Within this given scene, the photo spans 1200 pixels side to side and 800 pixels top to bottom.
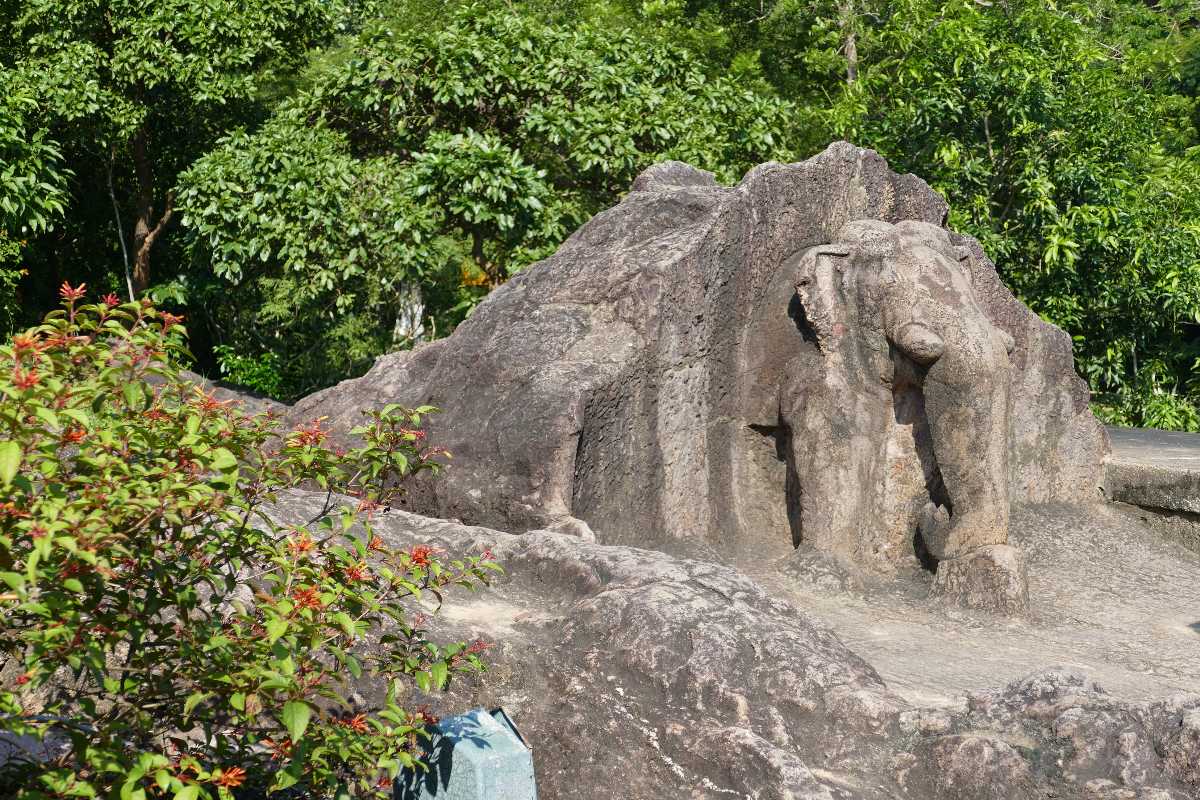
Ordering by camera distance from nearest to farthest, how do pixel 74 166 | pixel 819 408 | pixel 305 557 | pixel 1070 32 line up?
1. pixel 305 557
2. pixel 819 408
3. pixel 1070 32
4. pixel 74 166

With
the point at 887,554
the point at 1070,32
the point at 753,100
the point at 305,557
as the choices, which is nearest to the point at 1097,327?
the point at 1070,32

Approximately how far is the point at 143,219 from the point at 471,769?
40.6 feet

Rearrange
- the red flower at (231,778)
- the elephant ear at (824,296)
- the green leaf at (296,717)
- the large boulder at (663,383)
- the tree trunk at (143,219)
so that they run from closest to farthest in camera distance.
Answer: the green leaf at (296,717)
the red flower at (231,778)
the large boulder at (663,383)
the elephant ear at (824,296)
the tree trunk at (143,219)

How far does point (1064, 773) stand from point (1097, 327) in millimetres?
11194

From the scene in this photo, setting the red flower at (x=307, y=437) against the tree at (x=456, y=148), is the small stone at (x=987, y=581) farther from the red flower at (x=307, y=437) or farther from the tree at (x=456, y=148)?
the tree at (x=456, y=148)

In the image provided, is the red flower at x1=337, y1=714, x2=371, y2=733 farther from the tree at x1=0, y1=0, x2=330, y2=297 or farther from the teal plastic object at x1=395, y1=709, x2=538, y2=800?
the tree at x1=0, y1=0, x2=330, y2=297

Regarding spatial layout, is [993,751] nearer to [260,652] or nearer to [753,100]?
[260,652]

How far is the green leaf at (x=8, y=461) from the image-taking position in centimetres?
240

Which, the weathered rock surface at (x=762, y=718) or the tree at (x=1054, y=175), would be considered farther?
the tree at (x=1054, y=175)

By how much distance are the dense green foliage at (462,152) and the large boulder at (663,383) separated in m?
4.06

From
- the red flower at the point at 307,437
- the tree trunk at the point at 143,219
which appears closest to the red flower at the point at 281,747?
the red flower at the point at 307,437

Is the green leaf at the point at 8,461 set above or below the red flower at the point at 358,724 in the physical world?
above

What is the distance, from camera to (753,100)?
12.4m

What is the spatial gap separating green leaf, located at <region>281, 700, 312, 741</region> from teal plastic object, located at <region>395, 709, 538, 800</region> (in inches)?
29.6
